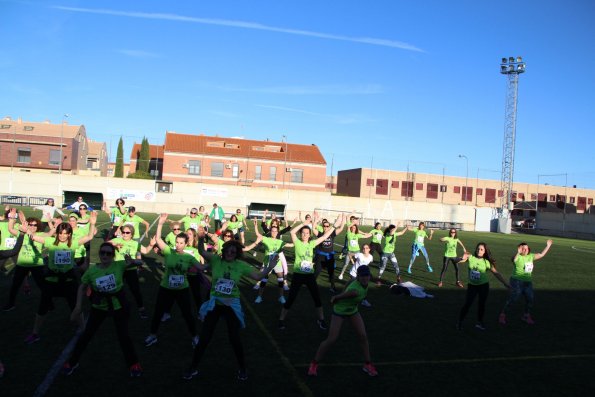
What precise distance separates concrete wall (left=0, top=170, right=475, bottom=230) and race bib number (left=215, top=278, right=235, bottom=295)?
42.4 meters

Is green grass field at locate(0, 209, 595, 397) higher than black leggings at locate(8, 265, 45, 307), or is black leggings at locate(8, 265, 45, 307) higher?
black leggings at locate(8, 265, 45, 307)

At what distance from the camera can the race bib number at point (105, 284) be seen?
626 cm

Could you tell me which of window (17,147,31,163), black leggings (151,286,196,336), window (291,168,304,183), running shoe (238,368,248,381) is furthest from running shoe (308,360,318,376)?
window (17,147,31,163)

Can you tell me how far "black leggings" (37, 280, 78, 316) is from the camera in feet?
24.4

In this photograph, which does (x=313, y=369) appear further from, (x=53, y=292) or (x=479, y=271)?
(x=479, y=271)

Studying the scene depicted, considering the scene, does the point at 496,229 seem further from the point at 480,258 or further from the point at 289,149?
the point at 480,258

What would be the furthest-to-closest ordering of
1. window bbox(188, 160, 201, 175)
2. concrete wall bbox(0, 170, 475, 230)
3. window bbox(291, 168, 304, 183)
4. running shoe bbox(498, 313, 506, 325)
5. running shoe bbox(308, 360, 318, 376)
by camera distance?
1. window bbox(291, 168, 304, 183)
2. window bbox(188, 160, 201, 175)
3. concrete wall bbox(0, 170, 475, 230)
4. running shoe bbox(498, 313, 506, 325)
5. running shoe bbox(308, 360, 318, 376)

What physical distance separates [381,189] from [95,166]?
50.5 m

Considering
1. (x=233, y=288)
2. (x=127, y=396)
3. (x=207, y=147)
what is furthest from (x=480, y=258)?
(x=207, y=147)

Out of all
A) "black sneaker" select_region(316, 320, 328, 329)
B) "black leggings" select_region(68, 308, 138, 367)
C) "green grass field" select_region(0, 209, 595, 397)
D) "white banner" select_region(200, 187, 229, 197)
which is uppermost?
"white banner" select_region(200, 187, 229, 197)

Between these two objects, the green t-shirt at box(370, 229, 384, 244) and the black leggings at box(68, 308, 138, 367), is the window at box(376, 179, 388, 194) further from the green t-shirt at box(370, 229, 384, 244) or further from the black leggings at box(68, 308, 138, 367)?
the black leggings at box(68, 308, 138, 367)

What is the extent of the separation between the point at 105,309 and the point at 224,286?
1632 mm

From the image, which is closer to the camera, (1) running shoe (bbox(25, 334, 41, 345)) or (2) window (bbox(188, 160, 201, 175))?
(1) running shoe (bbox(25, 334, 41, 345))

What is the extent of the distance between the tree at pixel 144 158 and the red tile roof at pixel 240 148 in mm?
6740
